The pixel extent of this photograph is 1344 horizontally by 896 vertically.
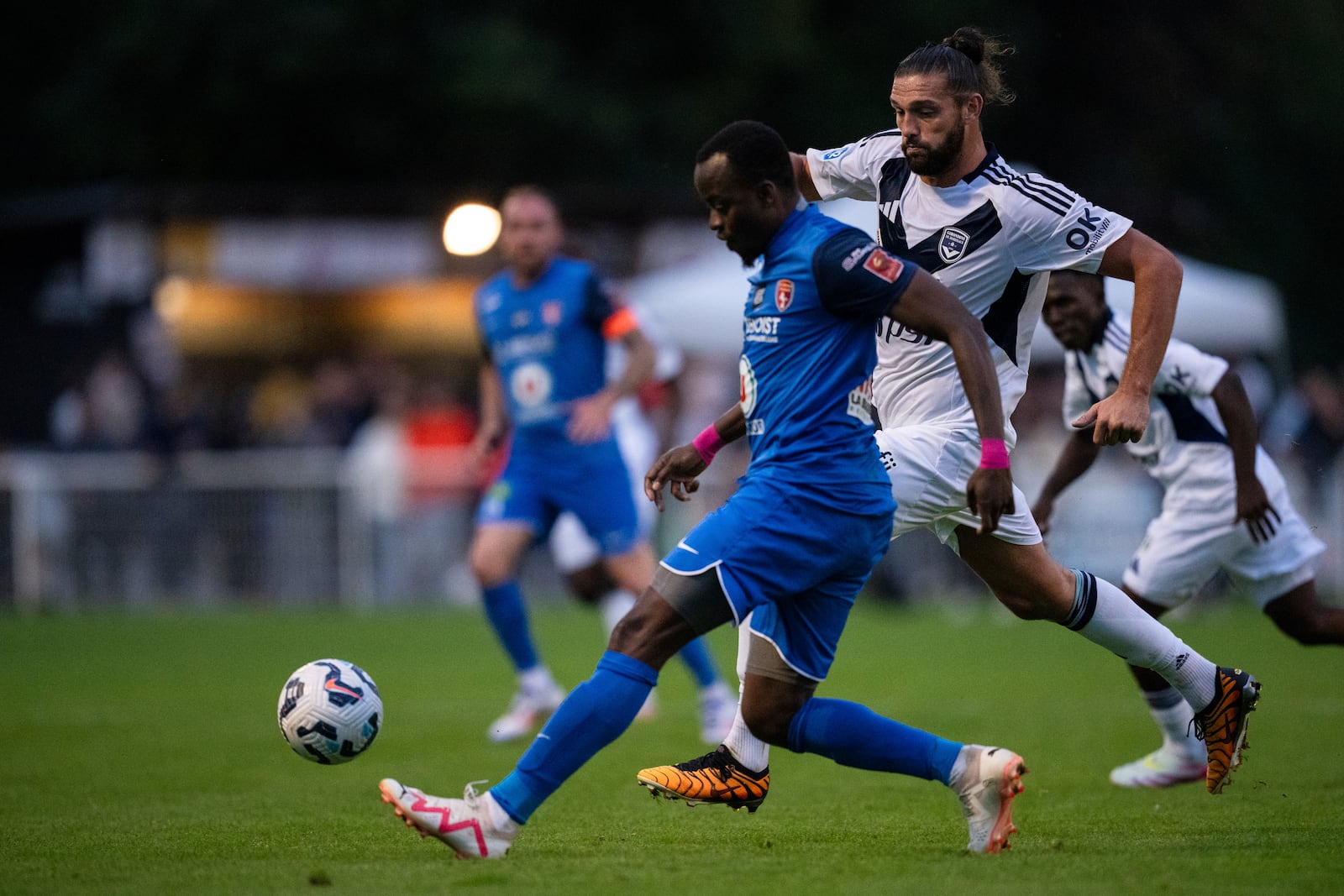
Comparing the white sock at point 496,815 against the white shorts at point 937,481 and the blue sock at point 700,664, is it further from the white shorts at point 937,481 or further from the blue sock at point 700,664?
the blue sock at point 700,664

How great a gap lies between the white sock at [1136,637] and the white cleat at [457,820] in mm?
2118

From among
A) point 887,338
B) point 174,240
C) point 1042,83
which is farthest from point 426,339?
point 887,338

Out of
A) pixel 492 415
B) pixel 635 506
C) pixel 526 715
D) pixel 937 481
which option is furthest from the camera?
pixel 492 415

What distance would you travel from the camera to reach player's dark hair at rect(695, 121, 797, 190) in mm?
5152

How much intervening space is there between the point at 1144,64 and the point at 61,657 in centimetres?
2237

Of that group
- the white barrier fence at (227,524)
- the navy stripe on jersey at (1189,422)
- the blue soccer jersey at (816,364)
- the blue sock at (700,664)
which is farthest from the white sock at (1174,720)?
the white barrier fence at (227,524)

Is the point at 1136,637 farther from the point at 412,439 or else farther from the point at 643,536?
the point at 412,439

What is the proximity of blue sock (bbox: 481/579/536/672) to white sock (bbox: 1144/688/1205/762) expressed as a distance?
336 centimetres

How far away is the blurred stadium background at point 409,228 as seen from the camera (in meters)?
18.2

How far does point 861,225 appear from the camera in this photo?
60.7 feet

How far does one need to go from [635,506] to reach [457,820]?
15.1 ft

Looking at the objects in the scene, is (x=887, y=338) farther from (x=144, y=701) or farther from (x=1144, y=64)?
(x=1144, y=64)

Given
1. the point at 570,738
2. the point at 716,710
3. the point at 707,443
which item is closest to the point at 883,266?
the point at 707,443

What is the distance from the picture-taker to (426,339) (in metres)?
25.9
